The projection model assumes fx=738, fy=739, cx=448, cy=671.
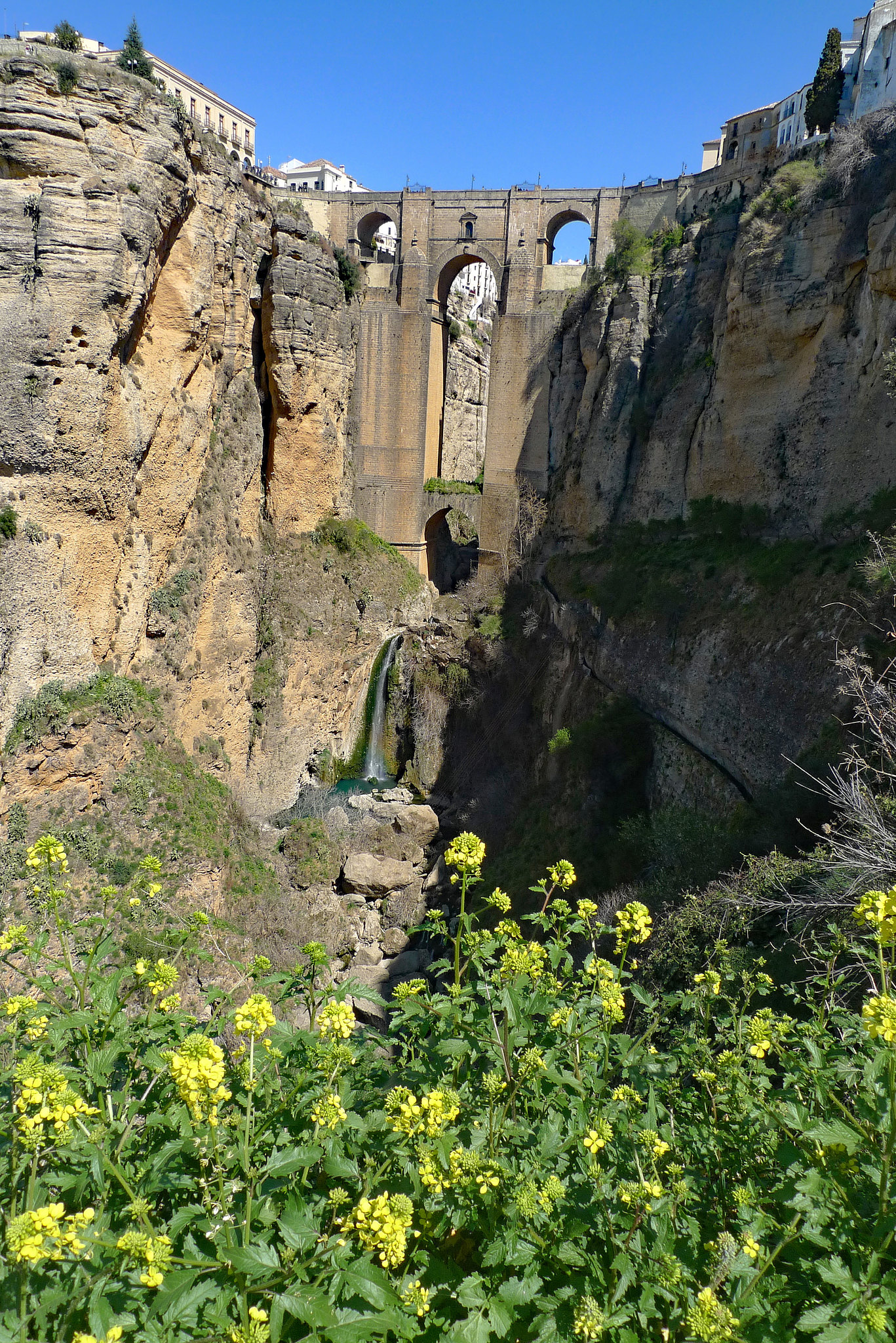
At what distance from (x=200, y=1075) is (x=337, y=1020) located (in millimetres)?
571

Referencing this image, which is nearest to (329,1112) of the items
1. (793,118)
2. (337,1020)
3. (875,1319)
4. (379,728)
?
(337,1020)

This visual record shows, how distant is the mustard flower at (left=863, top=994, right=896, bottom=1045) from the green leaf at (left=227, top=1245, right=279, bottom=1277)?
Result: 1436mm

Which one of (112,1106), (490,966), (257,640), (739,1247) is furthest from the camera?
(257,640)

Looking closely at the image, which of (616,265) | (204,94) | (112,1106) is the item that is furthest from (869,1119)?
(204,94)

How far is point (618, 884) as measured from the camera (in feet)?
37.6

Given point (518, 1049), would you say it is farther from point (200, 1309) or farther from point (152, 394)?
point (152, 394)

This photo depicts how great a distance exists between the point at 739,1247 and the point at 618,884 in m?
10.00

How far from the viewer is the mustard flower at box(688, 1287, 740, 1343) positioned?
1.45 metres

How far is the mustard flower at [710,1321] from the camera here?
4.77 feet

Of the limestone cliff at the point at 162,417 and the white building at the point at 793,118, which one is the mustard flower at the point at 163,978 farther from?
the white building at the point at 793,118

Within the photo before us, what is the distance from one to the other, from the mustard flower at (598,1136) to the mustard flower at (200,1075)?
977mm

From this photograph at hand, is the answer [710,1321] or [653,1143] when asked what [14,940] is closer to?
[653,1143]

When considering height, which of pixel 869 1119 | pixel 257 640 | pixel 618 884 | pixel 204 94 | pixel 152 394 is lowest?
pixel 618 884

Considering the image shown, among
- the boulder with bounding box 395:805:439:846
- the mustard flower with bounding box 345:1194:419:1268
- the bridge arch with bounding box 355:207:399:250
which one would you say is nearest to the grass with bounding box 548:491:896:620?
the boulder with bounding box 395:805:439:846
